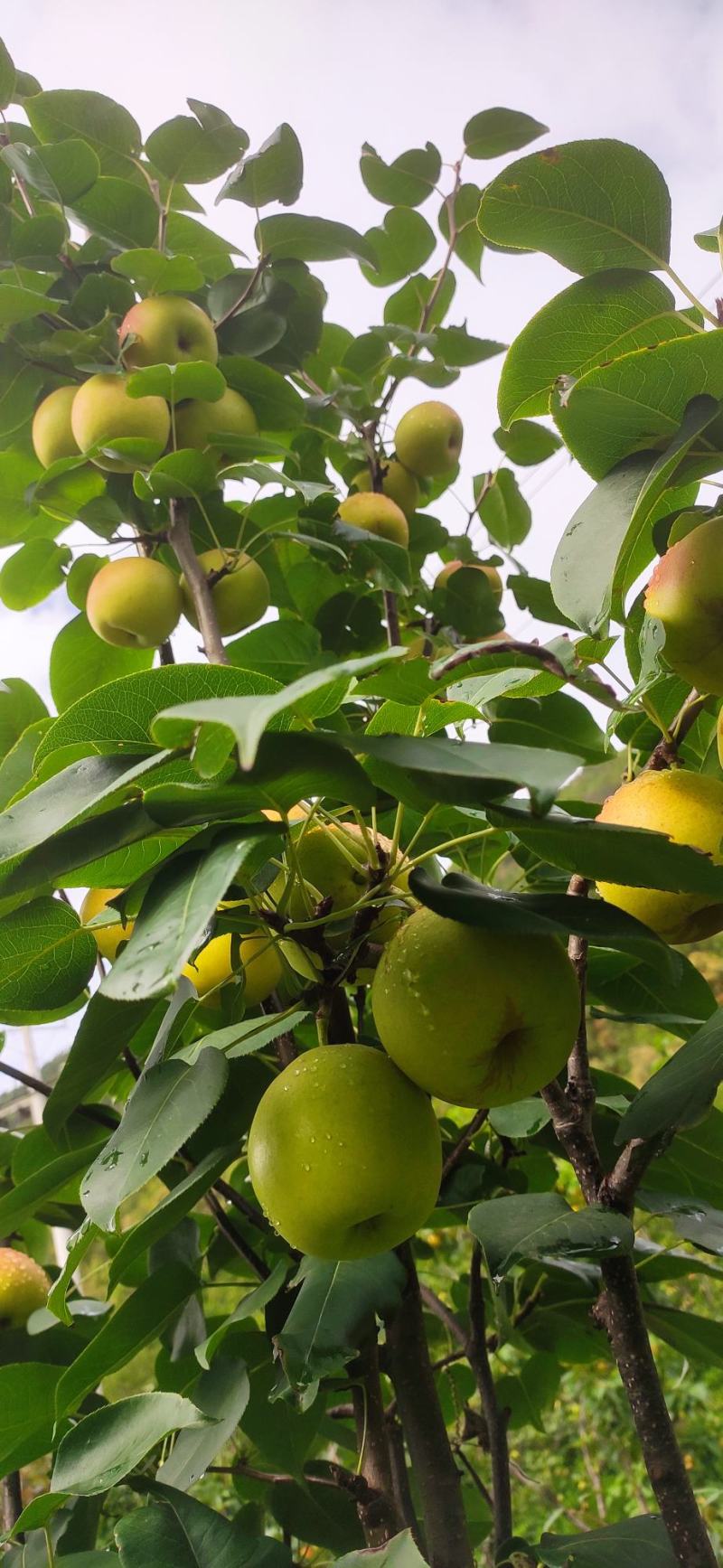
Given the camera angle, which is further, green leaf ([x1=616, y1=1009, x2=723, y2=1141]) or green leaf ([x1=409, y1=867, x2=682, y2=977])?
green leaf ([x1=616, y1=1009, x2=723, y2=1141])

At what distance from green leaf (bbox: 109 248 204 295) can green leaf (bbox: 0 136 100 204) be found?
8cm

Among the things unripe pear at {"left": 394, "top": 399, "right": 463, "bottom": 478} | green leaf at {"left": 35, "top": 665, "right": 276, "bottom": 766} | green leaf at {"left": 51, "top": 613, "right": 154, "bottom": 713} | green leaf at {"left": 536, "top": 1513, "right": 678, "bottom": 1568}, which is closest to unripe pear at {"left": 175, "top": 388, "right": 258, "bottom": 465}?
green leaf at {"left": 51, "top": 613, "right": 154, "bottom": 713}

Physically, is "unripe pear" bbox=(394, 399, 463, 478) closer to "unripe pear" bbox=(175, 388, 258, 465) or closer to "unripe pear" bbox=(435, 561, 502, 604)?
"unripe pear" bbox=(435, 561, 502, 604)

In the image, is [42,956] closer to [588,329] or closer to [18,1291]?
[588,329]

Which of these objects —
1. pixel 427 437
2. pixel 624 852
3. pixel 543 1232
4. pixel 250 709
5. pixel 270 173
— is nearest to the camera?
pixel 250 709

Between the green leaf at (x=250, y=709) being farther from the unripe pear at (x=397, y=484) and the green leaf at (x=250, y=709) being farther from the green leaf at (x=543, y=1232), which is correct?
the unripe pear at (x=397, y=484)

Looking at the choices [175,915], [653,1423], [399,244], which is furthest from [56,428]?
[653,1423]

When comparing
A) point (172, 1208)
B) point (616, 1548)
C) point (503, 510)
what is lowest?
point (616, 1548)

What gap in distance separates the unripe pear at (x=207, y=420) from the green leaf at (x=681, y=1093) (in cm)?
78

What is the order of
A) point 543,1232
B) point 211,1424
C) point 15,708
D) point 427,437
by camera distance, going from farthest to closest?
point 427,437, point 15,708, point 211,1424, point 543,1232

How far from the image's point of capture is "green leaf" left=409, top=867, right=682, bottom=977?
1.39ft

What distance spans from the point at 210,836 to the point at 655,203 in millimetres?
430

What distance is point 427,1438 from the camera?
70 centimetres

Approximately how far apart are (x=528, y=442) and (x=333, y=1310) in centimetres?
115
